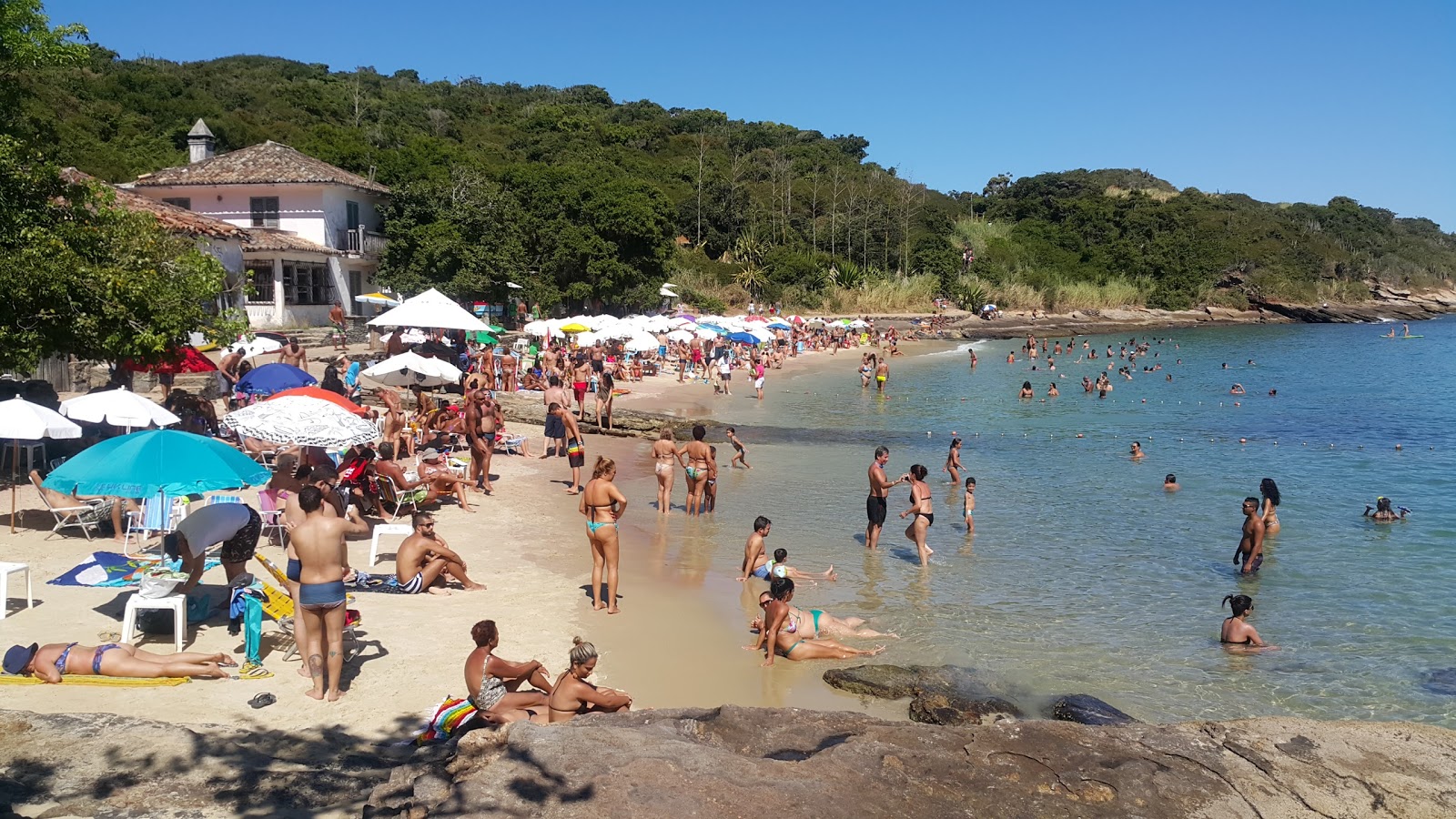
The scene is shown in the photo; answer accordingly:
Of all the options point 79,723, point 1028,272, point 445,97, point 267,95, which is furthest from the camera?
point 445,97

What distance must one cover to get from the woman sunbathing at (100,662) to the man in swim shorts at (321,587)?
705 mm

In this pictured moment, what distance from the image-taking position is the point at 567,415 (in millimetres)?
15039

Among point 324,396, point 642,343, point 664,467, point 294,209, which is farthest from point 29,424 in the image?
point 294,209

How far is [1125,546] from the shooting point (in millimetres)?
13227

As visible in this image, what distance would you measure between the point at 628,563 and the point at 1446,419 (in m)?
27.8

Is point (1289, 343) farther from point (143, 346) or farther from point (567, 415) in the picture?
point (143, 346)

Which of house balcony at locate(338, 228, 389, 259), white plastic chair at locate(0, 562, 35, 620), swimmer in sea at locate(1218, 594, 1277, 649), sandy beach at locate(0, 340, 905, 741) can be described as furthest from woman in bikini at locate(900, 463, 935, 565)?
house balcony at locate(338, 228, 389, 259)

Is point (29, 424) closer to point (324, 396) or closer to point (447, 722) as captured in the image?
point (324, 396)

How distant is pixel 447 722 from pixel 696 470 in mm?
7893

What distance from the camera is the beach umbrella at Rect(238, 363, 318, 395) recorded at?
1424 cm

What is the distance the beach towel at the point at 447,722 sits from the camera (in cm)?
584

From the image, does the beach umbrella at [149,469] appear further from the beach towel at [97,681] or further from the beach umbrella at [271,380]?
the beach umbrella at [271,380]

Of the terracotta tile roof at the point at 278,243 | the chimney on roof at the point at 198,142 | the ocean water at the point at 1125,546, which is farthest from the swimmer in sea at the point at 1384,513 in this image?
the chimney on roof at the point at 198,142

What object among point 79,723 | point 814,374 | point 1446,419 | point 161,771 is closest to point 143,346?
point 79,723
